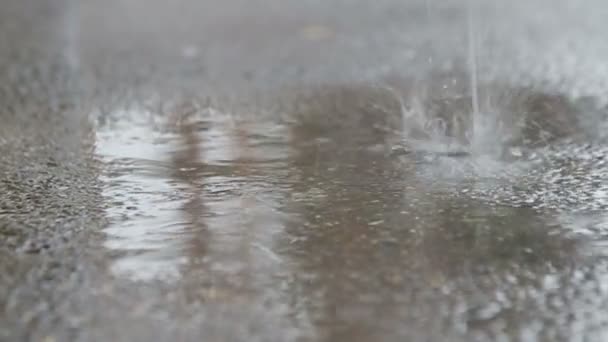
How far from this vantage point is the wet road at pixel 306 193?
1984mm

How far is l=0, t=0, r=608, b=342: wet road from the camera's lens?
6.51 feet

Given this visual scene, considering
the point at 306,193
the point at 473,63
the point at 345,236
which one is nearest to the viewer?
the point at 345,236

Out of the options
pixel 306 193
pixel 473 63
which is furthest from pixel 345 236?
pixel 473 63

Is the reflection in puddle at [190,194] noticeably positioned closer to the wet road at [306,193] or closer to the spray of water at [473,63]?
the wet road at [306,193]

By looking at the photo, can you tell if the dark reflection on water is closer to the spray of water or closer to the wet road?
the wet road

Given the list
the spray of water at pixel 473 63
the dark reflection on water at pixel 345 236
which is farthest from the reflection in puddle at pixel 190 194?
the spray of water at pixel 473 63

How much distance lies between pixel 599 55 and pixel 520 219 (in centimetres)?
268

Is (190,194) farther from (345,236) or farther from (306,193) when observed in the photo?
(345,236)

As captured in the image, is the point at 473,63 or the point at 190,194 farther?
the point at 473,63

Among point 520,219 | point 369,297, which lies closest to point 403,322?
point 369,297

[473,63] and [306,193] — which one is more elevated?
[473,63]

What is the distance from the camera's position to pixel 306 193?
2.74 metres

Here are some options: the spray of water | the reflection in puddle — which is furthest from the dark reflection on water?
the spray of water

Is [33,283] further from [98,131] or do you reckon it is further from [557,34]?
[557,34]
